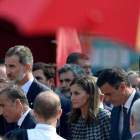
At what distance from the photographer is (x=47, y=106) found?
2.45 meters

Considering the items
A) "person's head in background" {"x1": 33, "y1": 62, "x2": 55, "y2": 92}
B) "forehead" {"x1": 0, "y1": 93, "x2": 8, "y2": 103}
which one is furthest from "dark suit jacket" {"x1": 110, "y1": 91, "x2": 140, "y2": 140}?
"person's head in background" {"x1": 33, "y1": 62, "x2": 55, "y2": 92}

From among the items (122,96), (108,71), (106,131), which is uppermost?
(108,71)

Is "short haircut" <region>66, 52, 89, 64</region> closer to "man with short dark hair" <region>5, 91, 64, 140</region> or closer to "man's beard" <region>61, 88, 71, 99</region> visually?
"man's beard" <region>61, 88, 71, 99</region>

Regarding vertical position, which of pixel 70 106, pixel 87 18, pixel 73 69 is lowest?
pixel 70 106

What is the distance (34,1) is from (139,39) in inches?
17.7

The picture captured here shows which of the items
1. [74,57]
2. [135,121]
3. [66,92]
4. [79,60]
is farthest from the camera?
[79,60]

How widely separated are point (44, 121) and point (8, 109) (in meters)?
0.79

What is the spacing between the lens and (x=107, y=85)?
3.19m

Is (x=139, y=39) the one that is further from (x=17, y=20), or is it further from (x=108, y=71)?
(x=108, y=71)

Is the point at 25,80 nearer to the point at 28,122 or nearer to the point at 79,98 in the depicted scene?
the point at 79,98

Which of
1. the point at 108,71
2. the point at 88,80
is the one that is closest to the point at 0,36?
the point at 88,80

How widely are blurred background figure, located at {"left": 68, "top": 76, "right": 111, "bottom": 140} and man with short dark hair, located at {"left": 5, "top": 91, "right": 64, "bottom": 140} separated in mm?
968

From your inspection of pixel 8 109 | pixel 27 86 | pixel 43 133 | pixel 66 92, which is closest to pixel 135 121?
pixel 43 133

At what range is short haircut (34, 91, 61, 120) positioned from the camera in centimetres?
242
